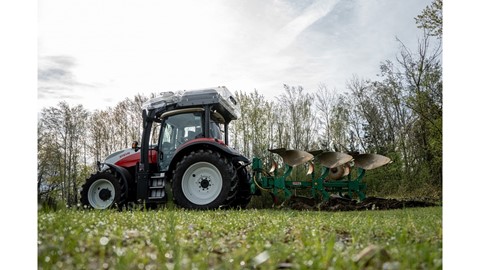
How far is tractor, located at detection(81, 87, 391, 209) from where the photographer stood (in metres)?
6.59

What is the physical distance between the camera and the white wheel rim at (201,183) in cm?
661

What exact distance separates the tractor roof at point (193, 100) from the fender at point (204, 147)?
0.71 meters

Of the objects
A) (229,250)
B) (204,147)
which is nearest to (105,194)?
(204,147)

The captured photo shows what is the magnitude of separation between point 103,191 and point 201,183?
1806 millimetres

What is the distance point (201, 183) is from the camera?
6.70 metres

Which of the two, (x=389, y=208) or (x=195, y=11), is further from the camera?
(x=389, y=208)

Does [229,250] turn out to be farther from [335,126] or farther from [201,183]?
[335,126]

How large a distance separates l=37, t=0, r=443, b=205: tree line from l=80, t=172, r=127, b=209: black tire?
199mm
